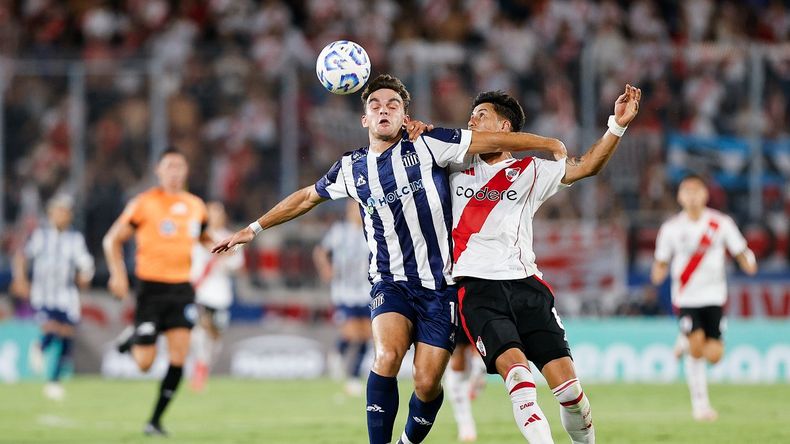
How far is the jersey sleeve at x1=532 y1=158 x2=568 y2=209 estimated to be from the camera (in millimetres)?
8070

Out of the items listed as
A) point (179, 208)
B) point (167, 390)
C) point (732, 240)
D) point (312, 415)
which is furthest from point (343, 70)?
point (732, 240)

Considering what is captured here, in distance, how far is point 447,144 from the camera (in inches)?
319

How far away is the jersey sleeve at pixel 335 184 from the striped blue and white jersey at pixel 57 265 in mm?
10599

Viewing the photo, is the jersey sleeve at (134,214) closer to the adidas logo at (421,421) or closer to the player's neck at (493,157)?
the adidas logo at (421,421)

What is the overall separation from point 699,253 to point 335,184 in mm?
6353

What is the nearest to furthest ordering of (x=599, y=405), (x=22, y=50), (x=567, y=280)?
(x=599, y=405) < (x=567, y=280) < (x=22, y=50)

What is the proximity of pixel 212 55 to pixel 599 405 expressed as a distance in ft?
28.0

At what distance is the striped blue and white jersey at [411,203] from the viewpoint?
322 inches

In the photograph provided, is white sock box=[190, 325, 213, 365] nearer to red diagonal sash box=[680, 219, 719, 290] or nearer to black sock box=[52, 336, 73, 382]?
black sock box=[52, 336, 73, 382]

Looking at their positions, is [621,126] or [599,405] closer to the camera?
[621,126]

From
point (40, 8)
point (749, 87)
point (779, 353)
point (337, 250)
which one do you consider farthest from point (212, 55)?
point (779, 353)

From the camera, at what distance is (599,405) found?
48.0 ft

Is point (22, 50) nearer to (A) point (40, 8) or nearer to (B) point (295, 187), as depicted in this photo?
(A) point (40, 8)

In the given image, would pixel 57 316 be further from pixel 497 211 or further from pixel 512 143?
pixel 512 143
